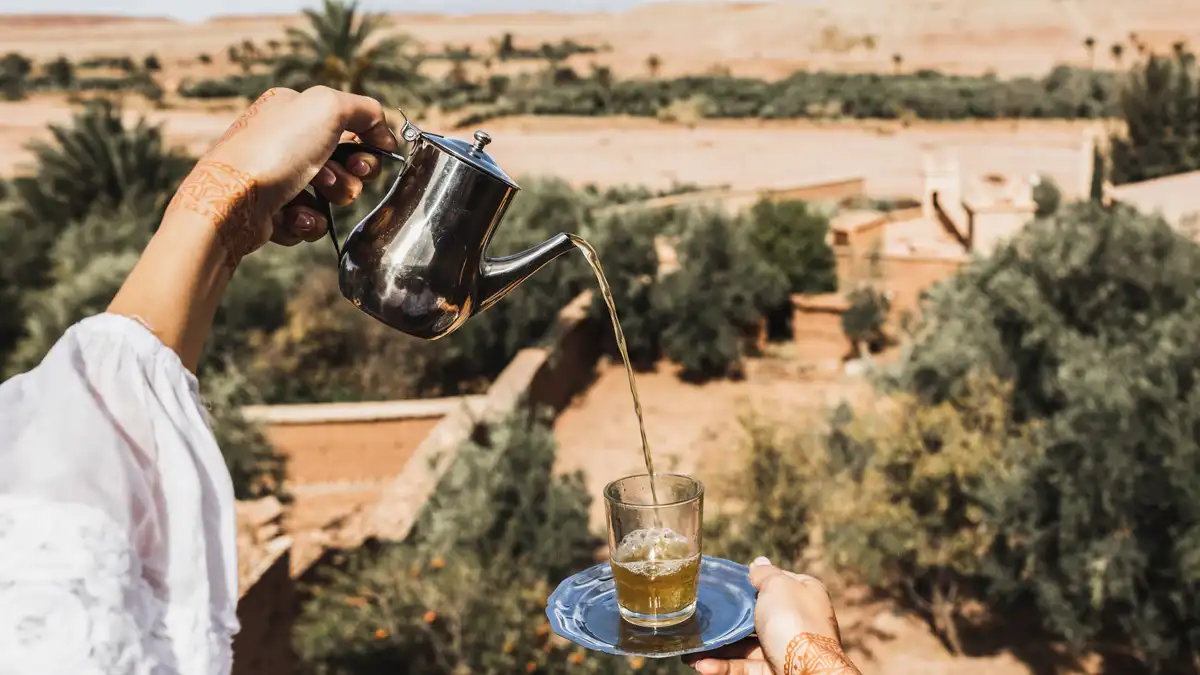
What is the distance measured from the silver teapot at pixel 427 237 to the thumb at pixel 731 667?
70 cm

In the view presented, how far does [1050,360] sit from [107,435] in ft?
26.3

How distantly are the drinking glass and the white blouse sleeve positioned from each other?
0.74m

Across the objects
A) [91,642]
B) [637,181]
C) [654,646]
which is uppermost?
[91,642]

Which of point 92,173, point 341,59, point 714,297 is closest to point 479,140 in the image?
point 714,297

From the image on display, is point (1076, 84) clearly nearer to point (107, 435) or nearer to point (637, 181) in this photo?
point (637, 181)

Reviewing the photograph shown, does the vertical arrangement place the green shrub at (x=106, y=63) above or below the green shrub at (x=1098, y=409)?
above

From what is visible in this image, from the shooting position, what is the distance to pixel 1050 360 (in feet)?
26.1

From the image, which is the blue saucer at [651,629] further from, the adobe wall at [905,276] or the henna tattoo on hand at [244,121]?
the adobe wall at [905,276]

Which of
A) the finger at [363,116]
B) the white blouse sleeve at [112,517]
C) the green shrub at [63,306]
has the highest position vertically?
the finger at [363,116]

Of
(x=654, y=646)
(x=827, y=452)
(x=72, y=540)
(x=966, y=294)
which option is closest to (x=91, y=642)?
(x=72, y=540)

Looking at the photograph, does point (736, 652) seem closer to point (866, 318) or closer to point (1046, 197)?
point (866, 318)

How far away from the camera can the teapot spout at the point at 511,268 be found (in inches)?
72.4

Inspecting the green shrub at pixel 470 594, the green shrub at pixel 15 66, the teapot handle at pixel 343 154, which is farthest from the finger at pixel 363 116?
the green shrub at pixel 15 66

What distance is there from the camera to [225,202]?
1.23 meters
